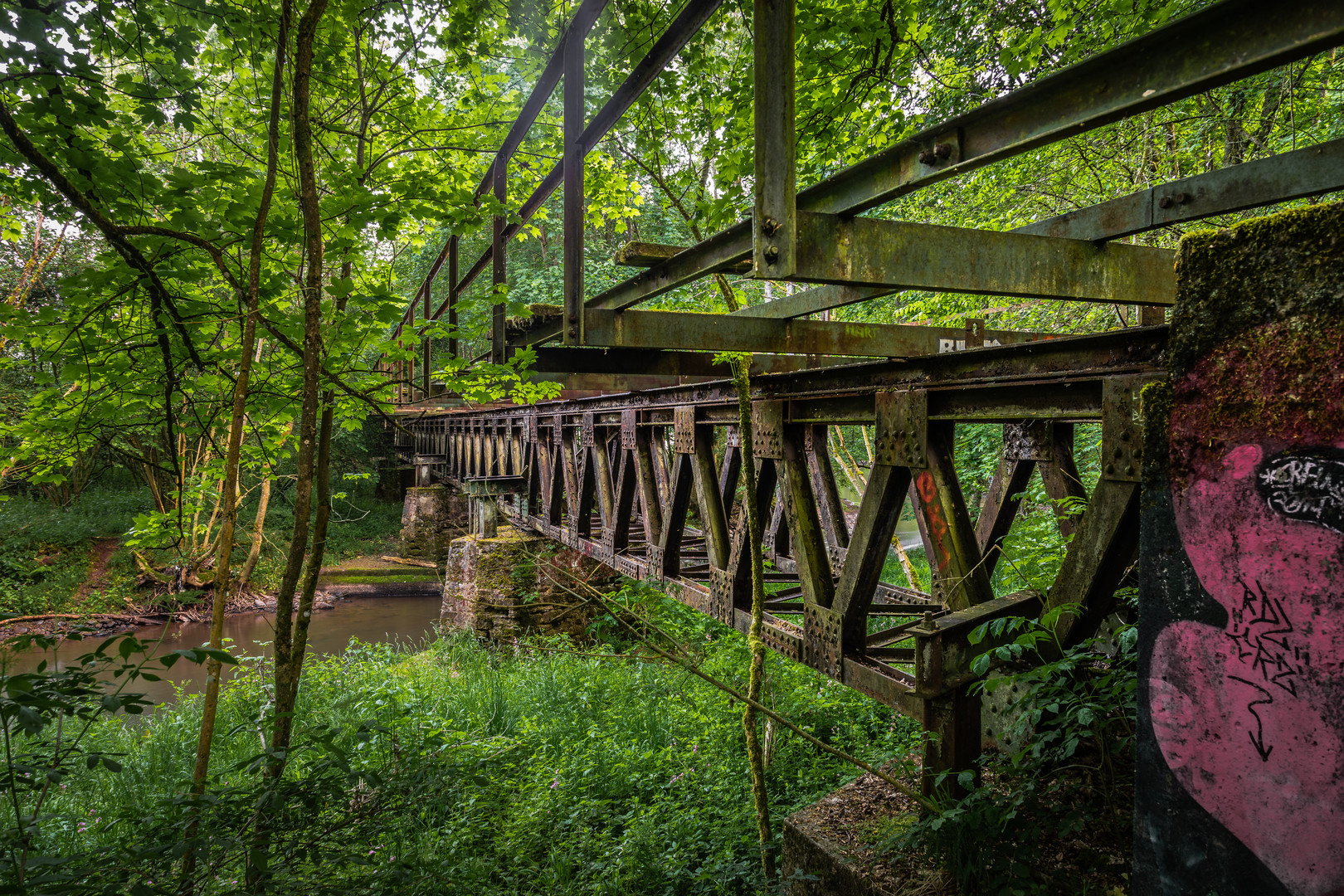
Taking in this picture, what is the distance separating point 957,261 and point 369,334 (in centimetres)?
348

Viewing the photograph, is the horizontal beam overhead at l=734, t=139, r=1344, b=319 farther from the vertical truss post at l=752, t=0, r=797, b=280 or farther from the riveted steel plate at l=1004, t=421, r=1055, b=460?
the riveted steel plate at l=1004, t=421, r=1055, b=460

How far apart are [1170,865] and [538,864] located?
428 cm

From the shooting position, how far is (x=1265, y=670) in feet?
5.18

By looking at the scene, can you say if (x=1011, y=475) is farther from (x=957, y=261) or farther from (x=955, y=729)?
(x=957, y=261)

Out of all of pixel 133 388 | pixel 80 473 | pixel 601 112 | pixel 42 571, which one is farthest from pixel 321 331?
pixel 80 473

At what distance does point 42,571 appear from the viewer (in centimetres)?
1592

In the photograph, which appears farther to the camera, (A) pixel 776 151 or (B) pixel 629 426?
(B) pixel 629 426

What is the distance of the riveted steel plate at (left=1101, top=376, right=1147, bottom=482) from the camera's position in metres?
2.29

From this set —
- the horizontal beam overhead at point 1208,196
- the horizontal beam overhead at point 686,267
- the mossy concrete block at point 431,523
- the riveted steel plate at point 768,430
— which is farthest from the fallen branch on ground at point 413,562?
the horizontal beam overhead at point 1208,196

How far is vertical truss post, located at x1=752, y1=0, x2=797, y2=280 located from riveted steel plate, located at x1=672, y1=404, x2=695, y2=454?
281 centimetres

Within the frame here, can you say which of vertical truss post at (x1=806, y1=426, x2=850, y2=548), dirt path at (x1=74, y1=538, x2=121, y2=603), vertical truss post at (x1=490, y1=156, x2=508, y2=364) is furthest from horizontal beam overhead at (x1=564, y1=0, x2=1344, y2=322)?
dirt path at (x1=74, y1=538, x2=121, y2=603)

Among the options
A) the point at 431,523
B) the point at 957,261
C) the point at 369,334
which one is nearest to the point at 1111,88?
the point at 957,261

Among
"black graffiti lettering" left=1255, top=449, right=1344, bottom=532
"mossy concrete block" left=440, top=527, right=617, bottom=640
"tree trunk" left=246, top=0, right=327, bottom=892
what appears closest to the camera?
"black graffiti lettering" left=1255, top=449, right=1344, bottom=532

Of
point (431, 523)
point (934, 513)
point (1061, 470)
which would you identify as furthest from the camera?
point (431, 523)
